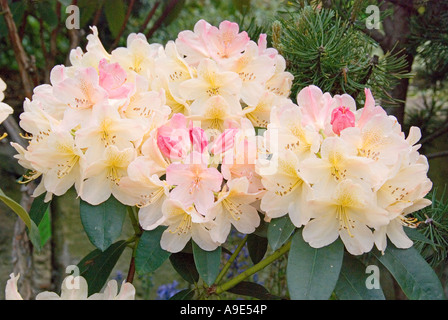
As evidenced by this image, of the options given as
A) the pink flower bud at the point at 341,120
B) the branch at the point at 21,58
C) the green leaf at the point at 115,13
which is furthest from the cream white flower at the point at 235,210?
the green leaf at the point at 115,13

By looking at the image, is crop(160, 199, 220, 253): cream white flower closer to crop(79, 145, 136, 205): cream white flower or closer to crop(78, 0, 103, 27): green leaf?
crop(79, 145, 136, 205): cream white flower

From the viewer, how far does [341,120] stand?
0.68 m

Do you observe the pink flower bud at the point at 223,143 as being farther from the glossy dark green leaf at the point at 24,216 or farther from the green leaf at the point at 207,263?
the glossy dark green leaf at the point at 24,216

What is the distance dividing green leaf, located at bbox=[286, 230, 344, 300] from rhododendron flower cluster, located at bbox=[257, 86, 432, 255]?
1 centimetres

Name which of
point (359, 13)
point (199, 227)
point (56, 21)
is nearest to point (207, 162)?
point (199, 227)

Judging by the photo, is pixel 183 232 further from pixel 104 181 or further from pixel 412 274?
pixel 412 274

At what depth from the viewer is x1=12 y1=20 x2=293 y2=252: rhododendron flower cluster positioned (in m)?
0.69

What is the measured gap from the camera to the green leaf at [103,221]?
72cm

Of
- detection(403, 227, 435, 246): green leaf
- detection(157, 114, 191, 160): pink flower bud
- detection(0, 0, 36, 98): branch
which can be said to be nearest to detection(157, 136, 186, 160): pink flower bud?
detection(157, 114, 191, 160): pink flower bud

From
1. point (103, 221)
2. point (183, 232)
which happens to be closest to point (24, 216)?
point (103, 221)

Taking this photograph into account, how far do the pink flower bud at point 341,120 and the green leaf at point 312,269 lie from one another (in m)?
0.14

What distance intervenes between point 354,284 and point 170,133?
315mm

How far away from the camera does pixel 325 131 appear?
2.27ft
